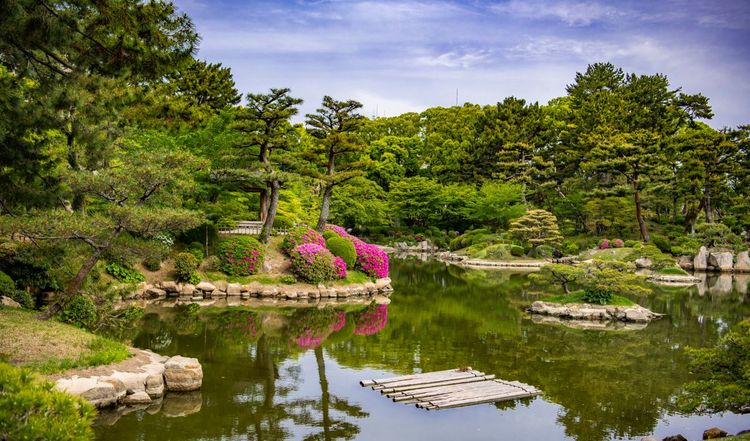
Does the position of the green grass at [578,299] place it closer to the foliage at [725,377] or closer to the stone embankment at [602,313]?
the stone embankment at [602,313]

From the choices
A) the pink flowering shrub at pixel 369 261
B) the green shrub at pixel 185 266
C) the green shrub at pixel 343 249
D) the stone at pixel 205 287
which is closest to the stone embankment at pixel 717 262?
the pink flowering shrub at pixel 369 261

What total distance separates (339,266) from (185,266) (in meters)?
5.86

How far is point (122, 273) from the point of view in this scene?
20.6 m

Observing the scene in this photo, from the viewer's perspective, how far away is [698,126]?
4753 cm

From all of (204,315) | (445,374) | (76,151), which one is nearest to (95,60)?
(76,151)

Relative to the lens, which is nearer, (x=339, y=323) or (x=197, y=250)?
(x=339, y=323)

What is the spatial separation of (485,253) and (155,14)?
34151mm

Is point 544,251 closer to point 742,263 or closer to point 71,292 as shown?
point 742,263

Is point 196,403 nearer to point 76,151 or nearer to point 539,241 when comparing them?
point 76,151

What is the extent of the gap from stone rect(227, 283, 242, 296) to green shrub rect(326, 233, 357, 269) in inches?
172

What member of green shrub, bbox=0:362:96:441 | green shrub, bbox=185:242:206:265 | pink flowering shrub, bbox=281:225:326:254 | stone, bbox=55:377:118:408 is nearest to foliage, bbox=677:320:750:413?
green shrub, bbox=0:362:96:441

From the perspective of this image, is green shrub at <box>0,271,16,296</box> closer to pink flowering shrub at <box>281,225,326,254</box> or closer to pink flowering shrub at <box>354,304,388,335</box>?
pink flowering shrub at <box>354,304,388,335</box>

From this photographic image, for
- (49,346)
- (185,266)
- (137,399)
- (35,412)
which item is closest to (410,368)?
(137,399)

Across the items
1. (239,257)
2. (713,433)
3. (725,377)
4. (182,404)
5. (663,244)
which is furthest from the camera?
(663,244)
